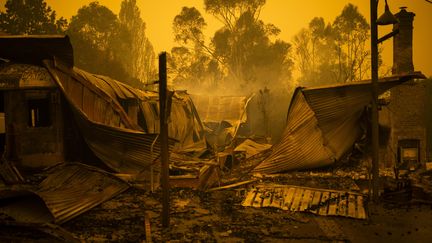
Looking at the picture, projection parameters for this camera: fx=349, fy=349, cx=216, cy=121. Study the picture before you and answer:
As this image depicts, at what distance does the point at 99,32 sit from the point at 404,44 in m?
30.1

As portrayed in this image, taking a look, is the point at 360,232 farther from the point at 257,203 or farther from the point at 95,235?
the point at 95,235

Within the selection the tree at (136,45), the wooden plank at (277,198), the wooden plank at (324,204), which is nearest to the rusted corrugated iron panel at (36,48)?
the wooden plank at (277,198)

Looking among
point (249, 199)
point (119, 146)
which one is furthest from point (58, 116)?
point (249, 199)

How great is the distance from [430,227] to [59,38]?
9855 millimetres

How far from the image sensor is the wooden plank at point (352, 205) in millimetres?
6598

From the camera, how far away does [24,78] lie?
10.0 metres

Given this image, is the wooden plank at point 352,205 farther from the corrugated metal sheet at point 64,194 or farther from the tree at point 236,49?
the tree at point 236,49

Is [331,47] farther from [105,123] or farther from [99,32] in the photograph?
[105,123]

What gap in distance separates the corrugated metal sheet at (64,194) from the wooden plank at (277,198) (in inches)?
136

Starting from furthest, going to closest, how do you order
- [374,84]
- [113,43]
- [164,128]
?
1. [113,43]
2. [374,84]
3. [164,128]

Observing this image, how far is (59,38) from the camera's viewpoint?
9805mm

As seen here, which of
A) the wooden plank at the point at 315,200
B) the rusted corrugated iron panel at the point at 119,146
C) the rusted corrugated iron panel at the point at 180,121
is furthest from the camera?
the rusted corrugated iron panel at the point at 180,121

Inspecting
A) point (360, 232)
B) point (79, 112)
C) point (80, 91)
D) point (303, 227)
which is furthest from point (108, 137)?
point (360, 232)

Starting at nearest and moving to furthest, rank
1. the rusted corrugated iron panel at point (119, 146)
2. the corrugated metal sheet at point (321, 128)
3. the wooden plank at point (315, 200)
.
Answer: the wooden plank at point (315, 200) → the rusted corrugated iron panel at point (119, 146) → the corrugated metal sheet at point (321, 128)
